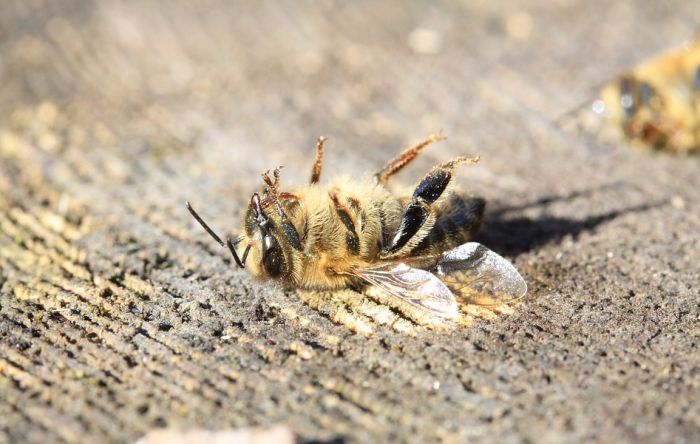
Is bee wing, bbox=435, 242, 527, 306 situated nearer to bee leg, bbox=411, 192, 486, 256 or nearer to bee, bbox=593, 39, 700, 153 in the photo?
bee leg, bbox=411, 192, 486, 256

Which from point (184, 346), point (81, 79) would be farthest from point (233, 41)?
point (184, 346)

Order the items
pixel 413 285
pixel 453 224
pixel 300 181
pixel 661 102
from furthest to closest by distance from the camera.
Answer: pixel 661 102
pixel 300 181
pixel 453 224
pixel 413 285

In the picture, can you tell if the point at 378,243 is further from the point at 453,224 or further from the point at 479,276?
the point at 479,276

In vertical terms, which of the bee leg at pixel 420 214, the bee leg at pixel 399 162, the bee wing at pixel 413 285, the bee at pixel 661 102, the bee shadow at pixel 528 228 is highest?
the bee at pixel 661 102

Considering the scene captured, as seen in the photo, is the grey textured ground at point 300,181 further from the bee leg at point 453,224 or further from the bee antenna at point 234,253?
the bee leg at point 453,224

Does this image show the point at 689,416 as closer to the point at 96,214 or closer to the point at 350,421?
the point at 350,421

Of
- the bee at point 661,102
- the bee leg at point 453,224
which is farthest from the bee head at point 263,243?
the bee at point 661,102

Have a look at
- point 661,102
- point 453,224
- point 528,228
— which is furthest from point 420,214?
point 661,102
